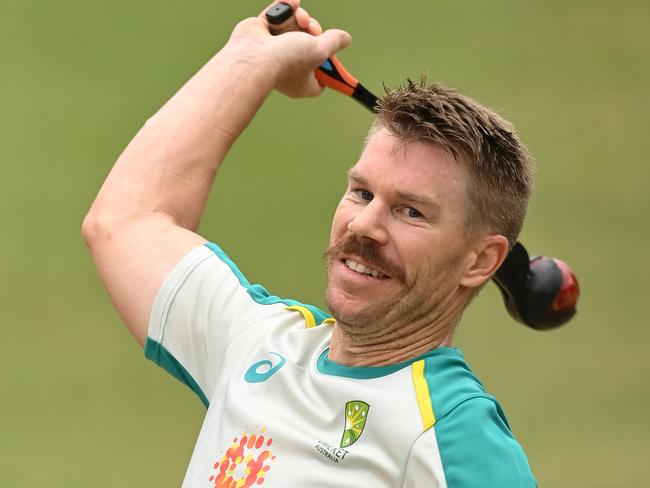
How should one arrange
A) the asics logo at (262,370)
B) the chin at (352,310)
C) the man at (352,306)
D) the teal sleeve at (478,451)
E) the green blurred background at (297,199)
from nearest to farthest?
the teal sleeve at (478,451)
the man at (352,306)
the chin at (352,310)
the asics logo at (262,370)
the green blurred background at (297,199)

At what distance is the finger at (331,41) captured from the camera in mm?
2270

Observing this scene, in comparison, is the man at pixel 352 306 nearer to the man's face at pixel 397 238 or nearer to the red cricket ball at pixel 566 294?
the man's face at pixel 397 238

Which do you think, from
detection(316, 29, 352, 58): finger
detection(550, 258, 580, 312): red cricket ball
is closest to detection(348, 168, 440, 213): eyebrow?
detection(316, 29, 352, 58): finger

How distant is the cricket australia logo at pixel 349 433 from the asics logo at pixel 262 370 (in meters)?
0.19

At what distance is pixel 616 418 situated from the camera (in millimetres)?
4012

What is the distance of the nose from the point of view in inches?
70.4

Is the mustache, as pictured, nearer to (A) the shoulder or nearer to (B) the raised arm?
(A) the shoulder

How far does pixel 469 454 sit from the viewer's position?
5.34ft

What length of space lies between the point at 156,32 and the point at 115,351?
53.0 inches

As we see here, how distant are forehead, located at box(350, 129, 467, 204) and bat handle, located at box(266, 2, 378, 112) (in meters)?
0.47

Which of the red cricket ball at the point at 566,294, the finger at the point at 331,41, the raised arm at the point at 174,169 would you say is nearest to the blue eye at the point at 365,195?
the raised arm at the point at 174,169

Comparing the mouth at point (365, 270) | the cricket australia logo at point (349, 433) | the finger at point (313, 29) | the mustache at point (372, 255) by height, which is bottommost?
the cricket australia logo at point (349, 433)

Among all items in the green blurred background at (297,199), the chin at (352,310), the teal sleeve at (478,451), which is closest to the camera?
the teal sleeve at (478,451)

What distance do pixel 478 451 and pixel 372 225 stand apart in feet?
1.24
